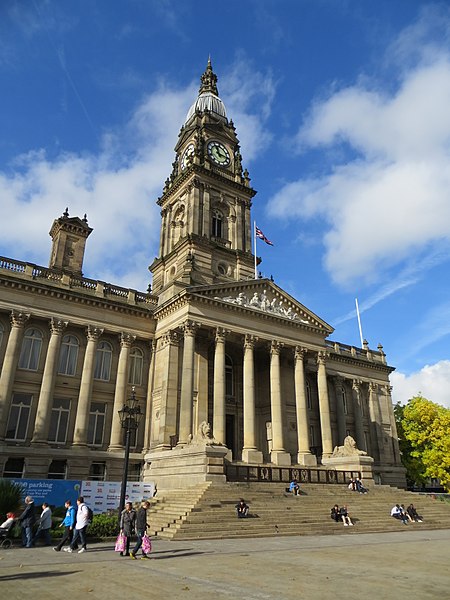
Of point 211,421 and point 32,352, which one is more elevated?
point 32,352

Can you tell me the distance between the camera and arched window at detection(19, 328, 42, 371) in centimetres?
3309

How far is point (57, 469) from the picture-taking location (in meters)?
31.6

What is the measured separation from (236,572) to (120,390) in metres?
25.2

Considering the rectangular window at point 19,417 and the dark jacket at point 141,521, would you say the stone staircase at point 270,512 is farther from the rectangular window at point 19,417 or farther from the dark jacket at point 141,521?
the rectangular window at point 19,417

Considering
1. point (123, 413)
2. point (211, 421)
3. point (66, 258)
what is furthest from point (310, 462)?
point (66, 258)

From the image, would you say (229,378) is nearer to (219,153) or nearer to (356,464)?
(356,464)

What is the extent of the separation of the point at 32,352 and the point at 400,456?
40.2m

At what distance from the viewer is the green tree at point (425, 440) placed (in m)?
48.9

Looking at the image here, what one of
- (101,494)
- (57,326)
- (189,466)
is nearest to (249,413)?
(189,466)

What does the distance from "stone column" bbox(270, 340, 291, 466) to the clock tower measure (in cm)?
975

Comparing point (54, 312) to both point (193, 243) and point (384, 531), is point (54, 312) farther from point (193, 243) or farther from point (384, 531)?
point (384, 531)

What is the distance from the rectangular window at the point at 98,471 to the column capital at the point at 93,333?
9.02 m

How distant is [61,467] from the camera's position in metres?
31.8

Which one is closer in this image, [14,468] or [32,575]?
[32,575]
